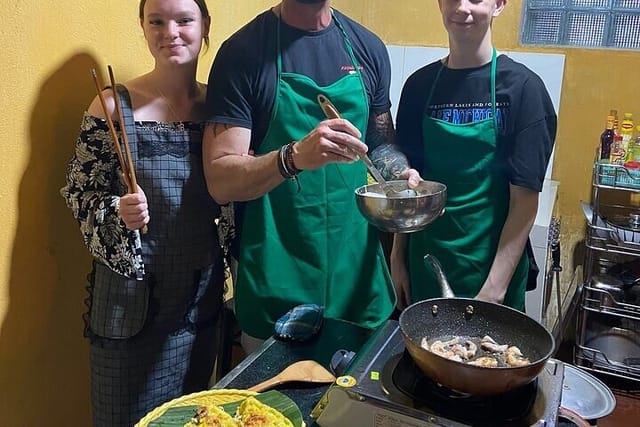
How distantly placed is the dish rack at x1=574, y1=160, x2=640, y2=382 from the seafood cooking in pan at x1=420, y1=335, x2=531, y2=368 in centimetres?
137

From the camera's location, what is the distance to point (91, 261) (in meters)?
1.40

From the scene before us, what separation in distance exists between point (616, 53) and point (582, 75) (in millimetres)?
131

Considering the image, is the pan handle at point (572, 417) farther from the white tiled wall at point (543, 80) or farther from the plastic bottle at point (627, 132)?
the plastic bottle at point (627, 132)

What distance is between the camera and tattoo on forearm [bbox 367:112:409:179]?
131 centimetres

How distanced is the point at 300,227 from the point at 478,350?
1.45ft

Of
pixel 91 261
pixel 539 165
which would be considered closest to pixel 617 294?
pixel 539 165

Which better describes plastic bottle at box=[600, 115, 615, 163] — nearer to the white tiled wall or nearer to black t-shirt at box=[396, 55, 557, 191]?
the white tiled wall

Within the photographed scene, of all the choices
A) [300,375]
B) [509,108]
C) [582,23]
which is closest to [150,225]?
[300,375]

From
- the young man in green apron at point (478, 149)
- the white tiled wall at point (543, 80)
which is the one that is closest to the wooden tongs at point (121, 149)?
the young man in green apron at point (478, 149)

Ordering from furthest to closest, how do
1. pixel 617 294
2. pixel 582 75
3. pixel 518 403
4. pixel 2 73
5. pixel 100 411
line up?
pixel 582 75 < pixel 617 294 < pixel 100 411 < pixel 2 73 < pixel 518 403

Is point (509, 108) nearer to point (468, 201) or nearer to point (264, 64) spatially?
point (468, 201)

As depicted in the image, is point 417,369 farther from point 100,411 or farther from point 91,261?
point 91,261

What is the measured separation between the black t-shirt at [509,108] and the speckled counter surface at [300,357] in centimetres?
47

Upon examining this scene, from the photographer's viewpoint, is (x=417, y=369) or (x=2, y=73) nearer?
(x=417, y=369)
